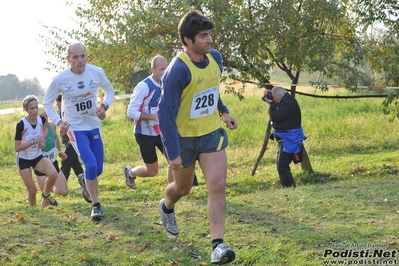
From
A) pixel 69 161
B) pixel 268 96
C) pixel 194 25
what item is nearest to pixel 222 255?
pixel 194 25

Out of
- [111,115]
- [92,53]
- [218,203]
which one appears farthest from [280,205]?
[111,115]

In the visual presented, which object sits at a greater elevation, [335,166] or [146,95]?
[146,95]

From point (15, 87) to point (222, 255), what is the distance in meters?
63.5

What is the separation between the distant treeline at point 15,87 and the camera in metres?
63.6

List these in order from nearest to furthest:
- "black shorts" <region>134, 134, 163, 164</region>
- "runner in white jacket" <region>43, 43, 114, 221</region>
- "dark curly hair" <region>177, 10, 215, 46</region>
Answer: "dark curly hair" <region>177, 10, 215, 46</region> → "runner in white jacket" <region>43, 43, 114, 221</region> → "black shorts" <region>134, 134, 163, 164</region>

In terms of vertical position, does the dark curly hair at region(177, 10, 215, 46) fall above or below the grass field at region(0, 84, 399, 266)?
above

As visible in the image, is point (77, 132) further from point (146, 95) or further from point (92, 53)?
point (92, 53)

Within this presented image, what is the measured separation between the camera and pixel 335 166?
44.4 ft

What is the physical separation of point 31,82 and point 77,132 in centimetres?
6311

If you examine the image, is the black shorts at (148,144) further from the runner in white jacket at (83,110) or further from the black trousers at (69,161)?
the black trousers at (69,161)

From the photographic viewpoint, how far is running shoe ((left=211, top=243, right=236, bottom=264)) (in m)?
5.49

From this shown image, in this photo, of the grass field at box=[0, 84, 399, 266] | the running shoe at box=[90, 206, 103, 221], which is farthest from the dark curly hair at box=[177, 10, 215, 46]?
the running shoe at box=[90, 206, 103, 221]

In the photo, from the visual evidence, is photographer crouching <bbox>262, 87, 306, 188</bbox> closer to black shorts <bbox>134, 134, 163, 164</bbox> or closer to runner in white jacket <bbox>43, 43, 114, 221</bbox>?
black shorts <bbox>134, 134, 163, 164</bbox>

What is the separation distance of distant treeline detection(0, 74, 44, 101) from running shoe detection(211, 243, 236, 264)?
59.4 meters
